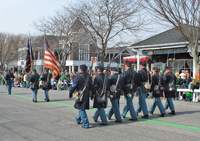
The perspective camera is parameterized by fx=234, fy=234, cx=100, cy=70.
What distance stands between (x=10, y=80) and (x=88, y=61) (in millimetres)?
29519

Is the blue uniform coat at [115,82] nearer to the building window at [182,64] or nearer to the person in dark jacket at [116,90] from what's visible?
the person in dark jacket at [116,90]

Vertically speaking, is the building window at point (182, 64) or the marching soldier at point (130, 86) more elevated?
the building window at point (182, 64)

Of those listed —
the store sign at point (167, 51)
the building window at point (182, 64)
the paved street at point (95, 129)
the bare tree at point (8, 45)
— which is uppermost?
the bare tree at point (8, 45)

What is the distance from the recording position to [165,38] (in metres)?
20.5

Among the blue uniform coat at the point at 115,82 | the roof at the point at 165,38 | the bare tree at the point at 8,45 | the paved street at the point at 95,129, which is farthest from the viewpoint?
the bare tree at the point at 8,45

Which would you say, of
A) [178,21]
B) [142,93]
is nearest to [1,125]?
[142,93]

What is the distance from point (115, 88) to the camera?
779cm

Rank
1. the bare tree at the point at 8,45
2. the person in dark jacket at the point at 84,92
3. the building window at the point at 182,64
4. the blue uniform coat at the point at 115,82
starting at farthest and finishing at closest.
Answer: the bare tree at the point at 8,45
the building window at the point at 182,64
the blue uniform coat at the point at 115,82
the person in dark jacket at the point at 84,92

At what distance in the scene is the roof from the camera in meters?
19.3

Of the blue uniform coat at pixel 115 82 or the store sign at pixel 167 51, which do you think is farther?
the store sign at pixel 167 51

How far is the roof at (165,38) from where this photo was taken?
1928cm

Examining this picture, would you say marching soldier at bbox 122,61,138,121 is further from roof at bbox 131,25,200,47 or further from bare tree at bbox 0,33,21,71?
bare tree at bbox 0,33,21,71

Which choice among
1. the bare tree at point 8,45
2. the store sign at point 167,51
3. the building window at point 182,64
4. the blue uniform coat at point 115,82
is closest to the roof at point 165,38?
the store sign at point 167,51

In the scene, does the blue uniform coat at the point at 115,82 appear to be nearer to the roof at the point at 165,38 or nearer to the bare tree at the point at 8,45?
the roof at the point at 165,38
